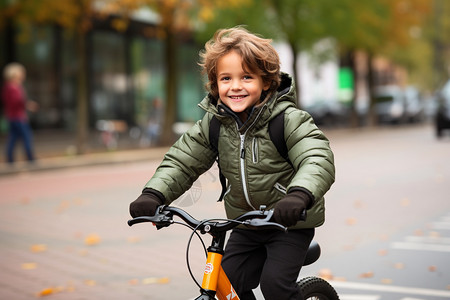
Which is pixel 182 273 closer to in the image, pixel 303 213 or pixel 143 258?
pixel 143 258

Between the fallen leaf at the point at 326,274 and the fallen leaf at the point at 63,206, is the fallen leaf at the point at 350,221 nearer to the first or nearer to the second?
the fallen leaf at the point at 326,274

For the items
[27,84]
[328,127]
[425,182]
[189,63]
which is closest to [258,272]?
[425,182]

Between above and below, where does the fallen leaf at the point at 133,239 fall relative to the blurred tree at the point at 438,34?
below

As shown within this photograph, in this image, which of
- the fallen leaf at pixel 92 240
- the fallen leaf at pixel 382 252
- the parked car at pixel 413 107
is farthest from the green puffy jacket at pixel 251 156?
the parked car at pixel 413 107

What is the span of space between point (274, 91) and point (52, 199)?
8.32m

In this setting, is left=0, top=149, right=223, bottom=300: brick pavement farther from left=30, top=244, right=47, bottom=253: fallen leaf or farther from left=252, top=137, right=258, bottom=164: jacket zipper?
left=252, top=137, right=258, bottom=164: jacket zipper

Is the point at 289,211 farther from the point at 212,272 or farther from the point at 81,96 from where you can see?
the point at 81,96

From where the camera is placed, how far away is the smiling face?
10.3 ft

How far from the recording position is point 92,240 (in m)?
7.58

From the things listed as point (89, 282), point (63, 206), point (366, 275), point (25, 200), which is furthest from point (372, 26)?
point (89, 282)

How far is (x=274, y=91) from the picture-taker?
325 centimetres

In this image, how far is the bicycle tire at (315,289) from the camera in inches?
134

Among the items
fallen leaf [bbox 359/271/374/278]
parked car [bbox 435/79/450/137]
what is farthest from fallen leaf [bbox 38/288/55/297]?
parked car [bbox 435/79/450/137]

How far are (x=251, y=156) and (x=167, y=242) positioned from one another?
14.9 feet
